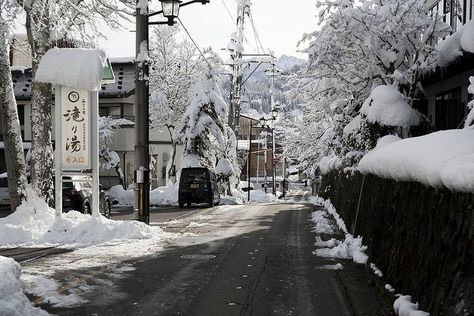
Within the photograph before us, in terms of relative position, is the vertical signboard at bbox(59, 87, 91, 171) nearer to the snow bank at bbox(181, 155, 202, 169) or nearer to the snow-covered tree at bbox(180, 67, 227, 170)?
the snow bank at bbox(181, 155, 202, 169)

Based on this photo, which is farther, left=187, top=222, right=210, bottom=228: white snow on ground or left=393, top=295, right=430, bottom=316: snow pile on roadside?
left=187, top=222, right=210, bottom=228: white snow on ground

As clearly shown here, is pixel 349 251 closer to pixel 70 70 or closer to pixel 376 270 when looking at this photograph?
pixel 376 270

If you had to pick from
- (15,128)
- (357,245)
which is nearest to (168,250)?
(357,245)

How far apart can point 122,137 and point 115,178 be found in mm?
2950

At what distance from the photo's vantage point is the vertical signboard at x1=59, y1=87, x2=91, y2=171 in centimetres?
1318

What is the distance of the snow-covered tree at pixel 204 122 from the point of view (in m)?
34.3

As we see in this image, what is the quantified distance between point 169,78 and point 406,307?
36.5 metres

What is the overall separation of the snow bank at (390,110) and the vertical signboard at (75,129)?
21.9 feet

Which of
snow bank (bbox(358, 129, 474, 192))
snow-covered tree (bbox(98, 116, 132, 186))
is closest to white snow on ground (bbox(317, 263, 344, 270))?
snow bank (bbox(358, 129, 474, 192))

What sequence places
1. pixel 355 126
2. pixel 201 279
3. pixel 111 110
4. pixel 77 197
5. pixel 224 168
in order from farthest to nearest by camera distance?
1. pixel 111 110
2. pixel 224 168
3. pixel 77 197
4. pixel 355 126
5. pixel 201 279

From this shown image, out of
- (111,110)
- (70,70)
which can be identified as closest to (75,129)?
(70,70)

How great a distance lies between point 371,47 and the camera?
13453 millimetres

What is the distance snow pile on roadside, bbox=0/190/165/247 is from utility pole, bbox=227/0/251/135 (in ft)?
79.6

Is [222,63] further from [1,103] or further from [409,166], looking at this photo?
[409,166]
